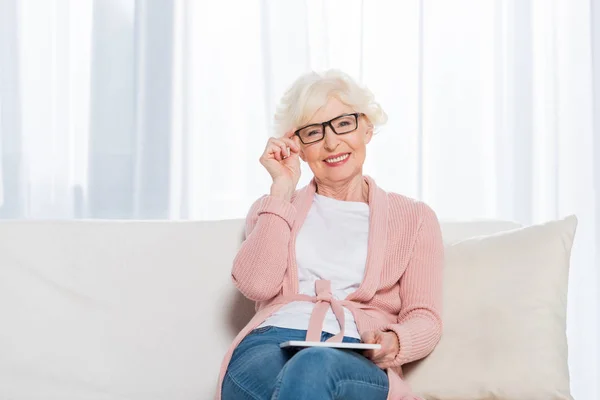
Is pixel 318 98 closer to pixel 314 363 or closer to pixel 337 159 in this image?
pixel 337 159

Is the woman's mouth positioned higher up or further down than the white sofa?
higher up

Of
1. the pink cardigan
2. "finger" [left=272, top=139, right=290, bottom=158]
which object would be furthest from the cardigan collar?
"finger" [left=272, top=139, right=290, bottom=158]

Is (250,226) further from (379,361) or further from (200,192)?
(200,192)

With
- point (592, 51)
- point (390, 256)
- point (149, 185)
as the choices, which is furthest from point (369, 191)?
point (592, 51)

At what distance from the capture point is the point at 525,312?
1.84 m

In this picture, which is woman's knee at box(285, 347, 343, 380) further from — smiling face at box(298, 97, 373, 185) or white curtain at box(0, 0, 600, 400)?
white curtain at box(0, 0, 600, 400)

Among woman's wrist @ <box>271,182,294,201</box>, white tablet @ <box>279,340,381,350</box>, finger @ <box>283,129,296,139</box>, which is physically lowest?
white tablet @ <box>279,340,381,350</box>

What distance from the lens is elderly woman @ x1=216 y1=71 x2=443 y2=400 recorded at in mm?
1692

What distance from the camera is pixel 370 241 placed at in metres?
1.91

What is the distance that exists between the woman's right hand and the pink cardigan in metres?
0.07

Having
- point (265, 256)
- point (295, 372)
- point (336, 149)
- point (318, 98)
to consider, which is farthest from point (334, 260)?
point (295, 372)

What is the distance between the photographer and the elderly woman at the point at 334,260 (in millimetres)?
1692

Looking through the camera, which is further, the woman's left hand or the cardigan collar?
the cardigan collar

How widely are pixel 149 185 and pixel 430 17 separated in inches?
45.3
